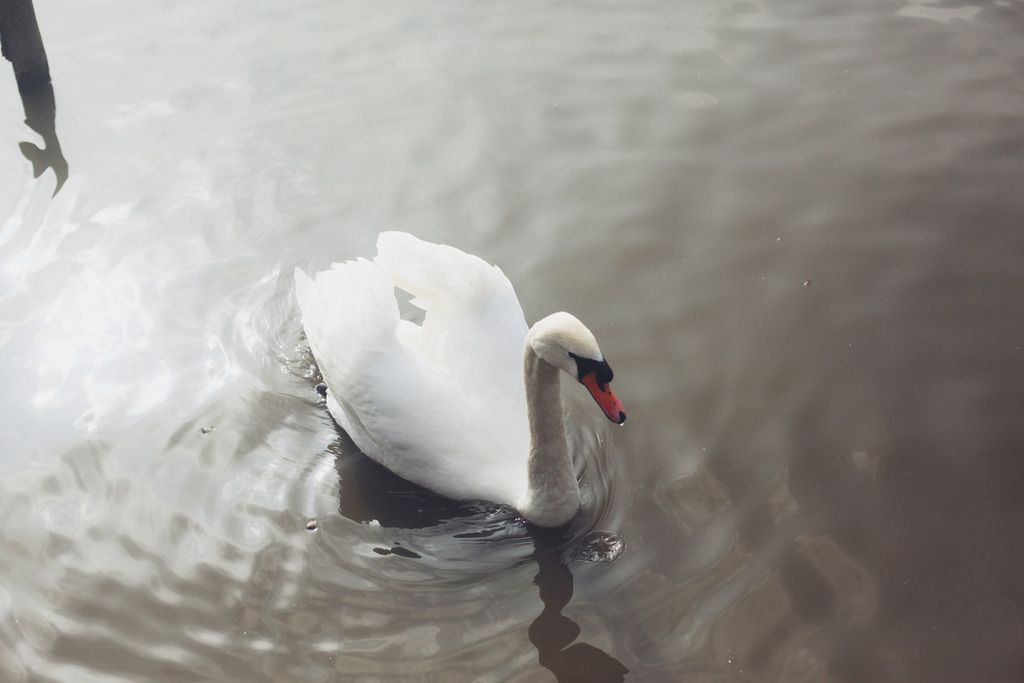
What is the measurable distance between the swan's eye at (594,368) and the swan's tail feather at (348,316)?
92cm

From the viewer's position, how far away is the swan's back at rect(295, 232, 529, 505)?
4516 mm

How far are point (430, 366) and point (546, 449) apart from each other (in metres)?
0.72

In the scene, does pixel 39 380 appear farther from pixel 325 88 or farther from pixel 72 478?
pixel 325 88

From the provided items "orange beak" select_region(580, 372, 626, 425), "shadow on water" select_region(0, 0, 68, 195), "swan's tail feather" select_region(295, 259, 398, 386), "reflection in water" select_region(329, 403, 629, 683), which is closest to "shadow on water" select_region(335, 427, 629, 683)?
"reflection in water" select_region(329, 403, 629, 683)

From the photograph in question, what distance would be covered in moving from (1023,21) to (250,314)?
18.2 feet

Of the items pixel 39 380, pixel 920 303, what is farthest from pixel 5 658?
pixel 920 303

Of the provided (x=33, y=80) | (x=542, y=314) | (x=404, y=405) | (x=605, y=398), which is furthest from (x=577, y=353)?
(x=33, y=80)

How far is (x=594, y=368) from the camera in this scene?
4027 mm

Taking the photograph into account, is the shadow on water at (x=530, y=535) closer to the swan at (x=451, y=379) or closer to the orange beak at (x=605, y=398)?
the swan at (x=451, y=379)

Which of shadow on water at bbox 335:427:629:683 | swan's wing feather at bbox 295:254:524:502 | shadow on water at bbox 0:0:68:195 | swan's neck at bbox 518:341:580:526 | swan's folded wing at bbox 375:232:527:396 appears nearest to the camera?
shadow on water at bbox 335:427:629:683

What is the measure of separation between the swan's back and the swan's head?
0.63 meters

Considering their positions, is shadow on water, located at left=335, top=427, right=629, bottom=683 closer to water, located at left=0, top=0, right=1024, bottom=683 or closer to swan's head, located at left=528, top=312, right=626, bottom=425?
water, located at left=0, top=0, right=1024, bottom=683

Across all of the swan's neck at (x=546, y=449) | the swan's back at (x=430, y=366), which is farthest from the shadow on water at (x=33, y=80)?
the swan's neck at (x=546, y=449)

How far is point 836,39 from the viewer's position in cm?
760
